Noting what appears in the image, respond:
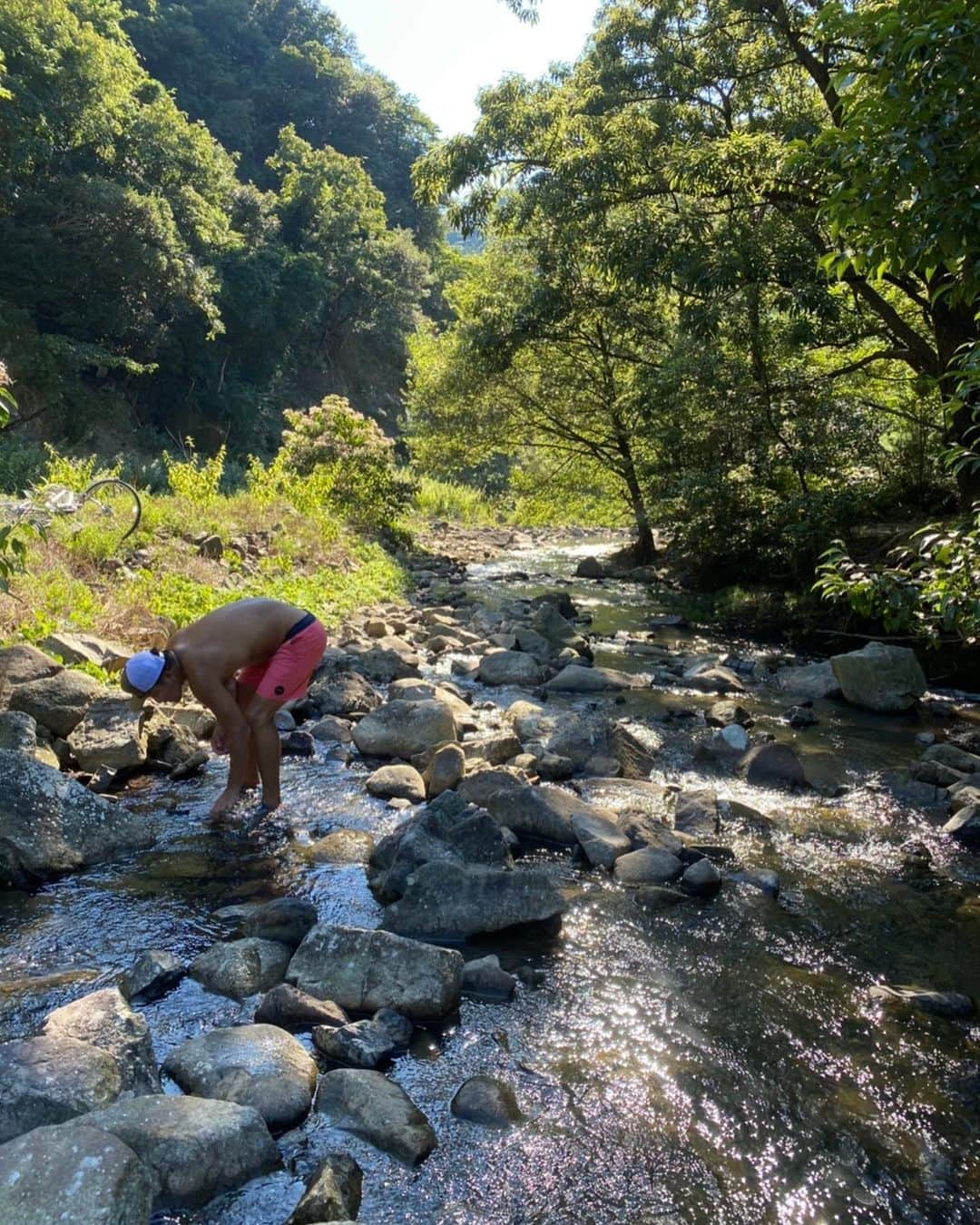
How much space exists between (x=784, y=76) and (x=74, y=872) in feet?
45.7

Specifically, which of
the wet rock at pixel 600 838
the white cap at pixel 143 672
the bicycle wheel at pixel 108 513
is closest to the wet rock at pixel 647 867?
the wet rock at pixel 600 838

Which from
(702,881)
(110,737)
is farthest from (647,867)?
(110,737)

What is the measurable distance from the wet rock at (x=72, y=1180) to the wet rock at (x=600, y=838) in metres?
3.17

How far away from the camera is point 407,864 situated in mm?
4730

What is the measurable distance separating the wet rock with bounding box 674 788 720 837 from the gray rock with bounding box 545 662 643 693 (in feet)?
11.7

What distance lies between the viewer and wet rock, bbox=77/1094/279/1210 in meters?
2.62

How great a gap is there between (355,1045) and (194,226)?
31881 millimetres

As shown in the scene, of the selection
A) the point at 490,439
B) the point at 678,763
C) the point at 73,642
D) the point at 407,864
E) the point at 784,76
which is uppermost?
the point at 784,76

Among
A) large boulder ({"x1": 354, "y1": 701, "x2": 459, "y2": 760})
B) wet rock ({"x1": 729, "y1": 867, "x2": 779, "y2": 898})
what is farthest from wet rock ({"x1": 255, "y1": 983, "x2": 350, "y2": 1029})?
large boulder ({"x1": 354, "y1": 701, "x2": 459, "y2": 760})

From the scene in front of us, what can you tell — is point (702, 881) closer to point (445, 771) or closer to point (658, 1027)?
point (658, 1027)

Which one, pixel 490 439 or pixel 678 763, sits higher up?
pixel 490 439

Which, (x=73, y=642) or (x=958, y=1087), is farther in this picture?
(x=73, y=642)

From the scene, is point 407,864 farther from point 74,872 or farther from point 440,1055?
point 74,872

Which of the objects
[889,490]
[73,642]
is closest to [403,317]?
[889,490]
